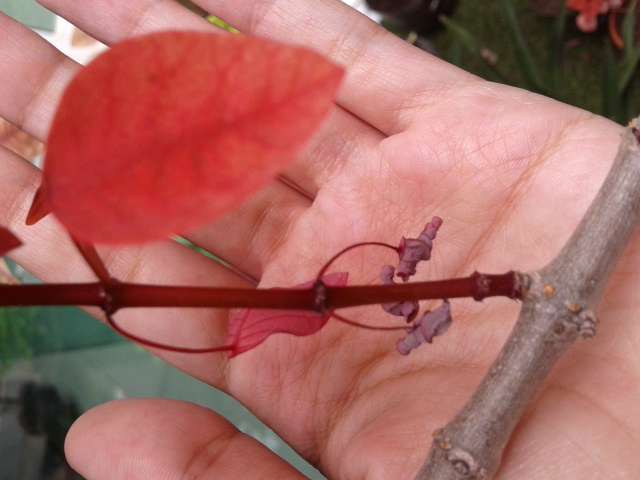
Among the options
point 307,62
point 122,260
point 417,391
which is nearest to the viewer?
point 307,62

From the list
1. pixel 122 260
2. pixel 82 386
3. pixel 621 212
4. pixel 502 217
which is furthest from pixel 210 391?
pixel 621 212

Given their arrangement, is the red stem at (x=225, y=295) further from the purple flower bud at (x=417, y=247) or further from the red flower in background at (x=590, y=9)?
the red flower in background at (x=590, y=9)

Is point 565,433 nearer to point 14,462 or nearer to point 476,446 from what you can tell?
point 476,446

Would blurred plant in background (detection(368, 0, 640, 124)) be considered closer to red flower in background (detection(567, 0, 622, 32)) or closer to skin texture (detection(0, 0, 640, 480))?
red flower in background (detection(567, 0, 622, 32))

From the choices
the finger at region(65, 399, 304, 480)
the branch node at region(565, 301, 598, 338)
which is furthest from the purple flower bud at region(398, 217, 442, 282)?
the finger at region(65, 399, 304, 480)

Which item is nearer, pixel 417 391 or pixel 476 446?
pixel 476 446

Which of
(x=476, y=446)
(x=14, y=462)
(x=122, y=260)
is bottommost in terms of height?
(x=14, y=462)

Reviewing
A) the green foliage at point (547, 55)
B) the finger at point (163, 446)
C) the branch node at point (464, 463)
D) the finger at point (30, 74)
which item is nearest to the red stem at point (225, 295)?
the branch node at point (464, 463)
